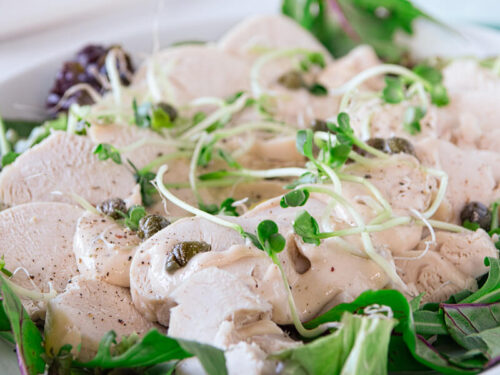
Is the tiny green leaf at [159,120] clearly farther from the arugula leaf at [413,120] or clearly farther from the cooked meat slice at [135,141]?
the arugula leaf at [413,120]

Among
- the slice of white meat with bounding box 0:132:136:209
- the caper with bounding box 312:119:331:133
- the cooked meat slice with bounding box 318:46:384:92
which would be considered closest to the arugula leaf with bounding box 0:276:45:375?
the slice of white meat with bounding box 0:132:136:209

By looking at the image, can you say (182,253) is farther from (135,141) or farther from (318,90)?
(318,90)

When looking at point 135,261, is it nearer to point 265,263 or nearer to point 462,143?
point 265,263

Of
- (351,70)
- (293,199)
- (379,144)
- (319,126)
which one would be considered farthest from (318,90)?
(293,199)

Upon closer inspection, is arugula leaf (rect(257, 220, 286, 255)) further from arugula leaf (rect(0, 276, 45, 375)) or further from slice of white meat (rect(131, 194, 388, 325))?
arugula leaf (rect(0, 276, 45, 375))

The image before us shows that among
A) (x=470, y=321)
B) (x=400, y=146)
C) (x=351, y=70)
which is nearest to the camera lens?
(x=470, y=321)

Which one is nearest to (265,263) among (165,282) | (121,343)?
(165,282)

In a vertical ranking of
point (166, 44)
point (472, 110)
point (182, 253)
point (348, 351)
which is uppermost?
point (182, 253)
